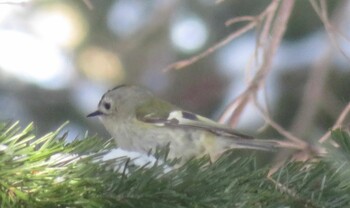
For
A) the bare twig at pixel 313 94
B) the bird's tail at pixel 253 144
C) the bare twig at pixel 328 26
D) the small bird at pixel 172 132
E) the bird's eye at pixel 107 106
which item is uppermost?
Result: the bare twig at pixel 328 26

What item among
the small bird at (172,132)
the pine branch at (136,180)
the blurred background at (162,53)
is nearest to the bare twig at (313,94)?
the blurred background at (162,53)

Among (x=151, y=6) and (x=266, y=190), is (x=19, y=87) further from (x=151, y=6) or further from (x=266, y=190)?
(x=266, y=190)

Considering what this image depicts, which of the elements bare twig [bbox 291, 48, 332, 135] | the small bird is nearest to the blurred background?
bare twig [bbox 291, 48, 332, 135]

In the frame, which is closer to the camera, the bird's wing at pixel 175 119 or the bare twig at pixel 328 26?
the bird's wing at pixel 175 119

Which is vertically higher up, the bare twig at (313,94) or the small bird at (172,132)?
the small bird at (172,132)

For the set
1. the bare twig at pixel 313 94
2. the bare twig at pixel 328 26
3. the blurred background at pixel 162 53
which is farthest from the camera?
the blurred background at pixel 162 53

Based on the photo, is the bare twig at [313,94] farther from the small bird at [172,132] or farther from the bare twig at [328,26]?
the small bird at [172,132]

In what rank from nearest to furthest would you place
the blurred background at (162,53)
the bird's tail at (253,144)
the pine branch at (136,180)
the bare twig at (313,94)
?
the pine branch at (136,180) → the bird's tail at (253,144) → the bare twig at (313,94) → the blurred background at (162,53)

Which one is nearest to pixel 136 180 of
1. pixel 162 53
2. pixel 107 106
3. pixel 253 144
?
pixel 253 144
